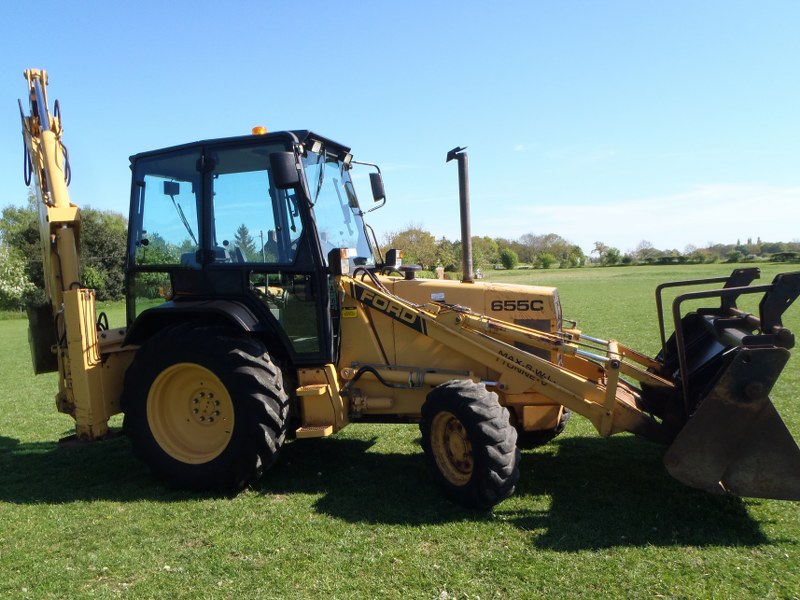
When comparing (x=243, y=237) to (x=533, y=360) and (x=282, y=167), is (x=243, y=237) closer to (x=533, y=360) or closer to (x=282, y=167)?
(x=282, y=167)

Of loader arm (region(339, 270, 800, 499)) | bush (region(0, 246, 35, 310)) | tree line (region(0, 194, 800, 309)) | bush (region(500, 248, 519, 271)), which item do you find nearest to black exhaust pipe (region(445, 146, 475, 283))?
loader arm (region(339, 270, 800, 499))

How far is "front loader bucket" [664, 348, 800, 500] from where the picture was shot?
415 centimetres

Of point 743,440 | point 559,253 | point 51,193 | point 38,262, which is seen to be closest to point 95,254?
point 38,262

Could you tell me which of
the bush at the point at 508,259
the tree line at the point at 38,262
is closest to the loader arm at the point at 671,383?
the tree line at the point at 38,262

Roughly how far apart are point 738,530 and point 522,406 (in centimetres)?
184

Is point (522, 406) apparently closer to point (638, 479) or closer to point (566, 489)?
point (566, 489)

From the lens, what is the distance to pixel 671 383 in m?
5.32

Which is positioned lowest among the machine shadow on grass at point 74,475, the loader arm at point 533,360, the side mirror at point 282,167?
the machine shadow on grass at point 74,475

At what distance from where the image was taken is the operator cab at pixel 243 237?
535 cm

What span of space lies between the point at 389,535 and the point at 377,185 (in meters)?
3.38

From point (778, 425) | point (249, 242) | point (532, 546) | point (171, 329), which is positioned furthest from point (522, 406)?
point (171, 329)

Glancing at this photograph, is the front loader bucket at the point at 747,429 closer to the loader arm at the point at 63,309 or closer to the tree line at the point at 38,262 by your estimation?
the loader arm at the point at 63,309

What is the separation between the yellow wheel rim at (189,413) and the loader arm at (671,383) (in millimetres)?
1480

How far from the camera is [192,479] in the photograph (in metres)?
5.30
